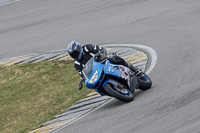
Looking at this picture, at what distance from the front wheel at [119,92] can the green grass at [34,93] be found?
7.12 feet

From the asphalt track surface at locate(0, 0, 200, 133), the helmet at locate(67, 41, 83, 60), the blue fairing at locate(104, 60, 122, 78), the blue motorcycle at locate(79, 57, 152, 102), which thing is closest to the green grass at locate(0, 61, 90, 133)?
the asphalt track surface at locate(0, 0, 200, 133)

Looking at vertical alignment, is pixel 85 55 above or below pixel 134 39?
above

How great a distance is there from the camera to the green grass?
10.8 metres

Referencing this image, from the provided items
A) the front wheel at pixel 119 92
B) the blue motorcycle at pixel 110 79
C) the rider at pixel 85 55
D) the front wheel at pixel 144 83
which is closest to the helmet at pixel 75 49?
the rider at pixel 85 55

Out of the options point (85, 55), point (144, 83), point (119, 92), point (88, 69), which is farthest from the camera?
point (85, 55)

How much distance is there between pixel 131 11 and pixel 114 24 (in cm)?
120

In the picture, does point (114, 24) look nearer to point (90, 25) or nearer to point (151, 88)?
point (90, 25)

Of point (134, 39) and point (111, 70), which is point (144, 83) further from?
point (134, 39)

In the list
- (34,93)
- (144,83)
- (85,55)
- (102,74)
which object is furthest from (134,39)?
(102,74)

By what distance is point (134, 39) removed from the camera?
553 inches

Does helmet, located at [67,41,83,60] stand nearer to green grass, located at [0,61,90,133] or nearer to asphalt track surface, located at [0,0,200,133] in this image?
asphalt track surface, located at [0,0,200,133]

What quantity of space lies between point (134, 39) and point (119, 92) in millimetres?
5286

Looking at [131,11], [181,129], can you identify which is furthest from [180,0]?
[181,129]

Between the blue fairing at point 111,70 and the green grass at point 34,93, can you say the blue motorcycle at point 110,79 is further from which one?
the green grass at point 34,93
